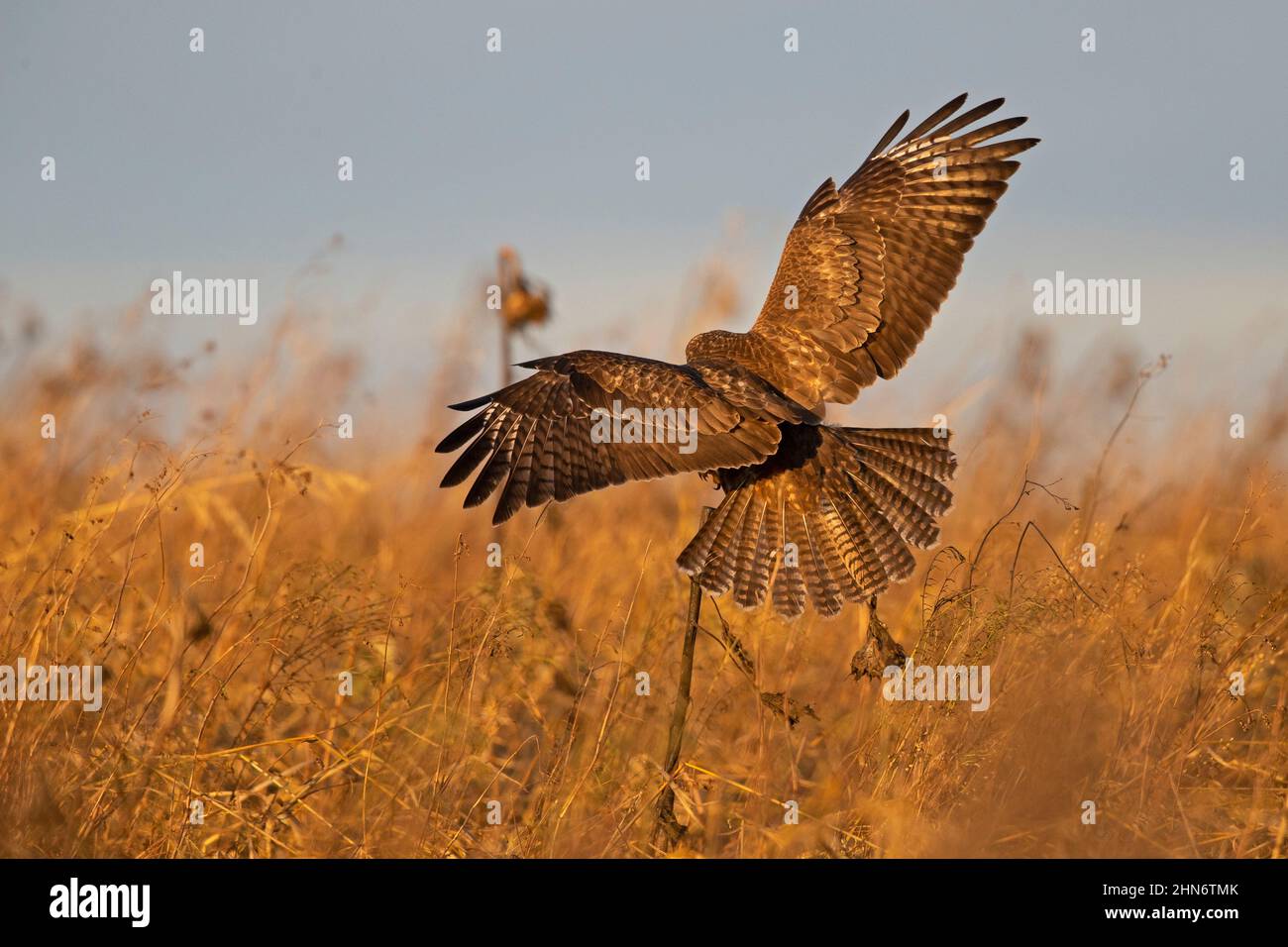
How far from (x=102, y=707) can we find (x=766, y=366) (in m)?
3.25

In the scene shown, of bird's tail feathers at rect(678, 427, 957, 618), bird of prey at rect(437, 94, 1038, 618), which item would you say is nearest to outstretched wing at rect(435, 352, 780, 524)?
bird of prey at rect(437, 94, 1038, 618)

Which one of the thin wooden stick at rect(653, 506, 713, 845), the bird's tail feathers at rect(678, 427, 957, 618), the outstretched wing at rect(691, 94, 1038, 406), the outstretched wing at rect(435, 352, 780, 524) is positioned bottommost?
the thin wooden stick at rect(653, 506, 713, 845)

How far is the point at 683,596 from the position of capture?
6648mm

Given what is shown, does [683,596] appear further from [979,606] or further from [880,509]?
[979,606]

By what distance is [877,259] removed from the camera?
673 cm

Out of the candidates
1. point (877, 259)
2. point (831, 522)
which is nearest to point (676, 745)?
point (831, 522)

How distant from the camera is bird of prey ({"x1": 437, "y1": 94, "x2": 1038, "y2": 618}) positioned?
539 cm

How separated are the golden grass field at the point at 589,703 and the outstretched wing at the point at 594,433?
23 centimetres

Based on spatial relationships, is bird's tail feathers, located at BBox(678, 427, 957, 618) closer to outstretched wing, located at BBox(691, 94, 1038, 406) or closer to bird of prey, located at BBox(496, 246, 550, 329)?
outstretched wing, located at BBox(691, 94, 1038, 406)

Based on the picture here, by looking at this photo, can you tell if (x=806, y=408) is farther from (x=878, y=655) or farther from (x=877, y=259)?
(x=878, y=655)

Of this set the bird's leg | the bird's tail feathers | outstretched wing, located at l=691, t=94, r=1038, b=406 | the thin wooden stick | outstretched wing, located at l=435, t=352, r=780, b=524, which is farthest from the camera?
outstretched wing, located at l=691, t=94, r=1038, b=406
